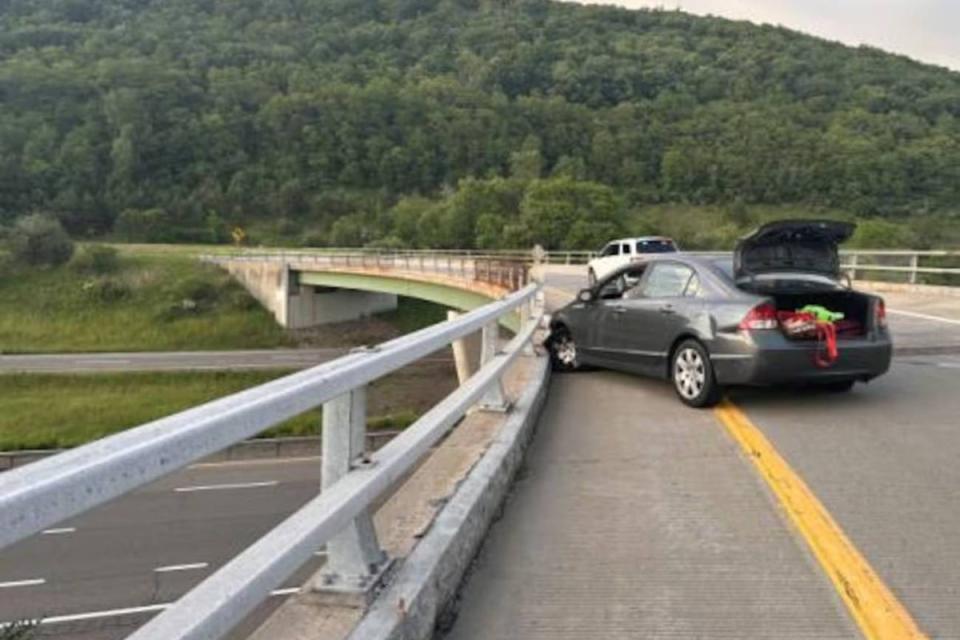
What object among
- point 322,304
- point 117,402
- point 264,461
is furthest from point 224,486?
point 322,304

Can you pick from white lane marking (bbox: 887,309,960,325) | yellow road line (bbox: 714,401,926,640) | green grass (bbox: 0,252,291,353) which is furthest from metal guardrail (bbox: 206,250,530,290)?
yellow road line (bbox: 714,401,926,640)

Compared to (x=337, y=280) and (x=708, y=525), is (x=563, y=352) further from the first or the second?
(x=337, y=280)

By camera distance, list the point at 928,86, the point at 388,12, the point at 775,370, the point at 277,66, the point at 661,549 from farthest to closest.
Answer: the point at 388,12 → the point at 277,66 → the point at 928,86 → the point at 775,370 → the point at 661,549

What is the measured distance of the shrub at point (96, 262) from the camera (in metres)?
76.2

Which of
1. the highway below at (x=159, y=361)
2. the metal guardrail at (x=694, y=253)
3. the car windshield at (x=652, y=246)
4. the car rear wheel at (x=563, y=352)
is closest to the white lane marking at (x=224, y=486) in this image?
the metal guardrail at (x=694, y=253)

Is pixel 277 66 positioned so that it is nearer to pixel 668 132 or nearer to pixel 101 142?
pixel 101 142

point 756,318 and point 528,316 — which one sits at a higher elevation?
point 756,318

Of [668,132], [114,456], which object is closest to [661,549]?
[114,456]

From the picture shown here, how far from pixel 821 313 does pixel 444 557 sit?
231 inches

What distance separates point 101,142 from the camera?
485 ft

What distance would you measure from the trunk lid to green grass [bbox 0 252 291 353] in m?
57.3

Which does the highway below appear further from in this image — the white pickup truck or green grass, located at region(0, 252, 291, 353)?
the white pickup truck

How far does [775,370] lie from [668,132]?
13489 cm

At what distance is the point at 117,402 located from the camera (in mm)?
41594
